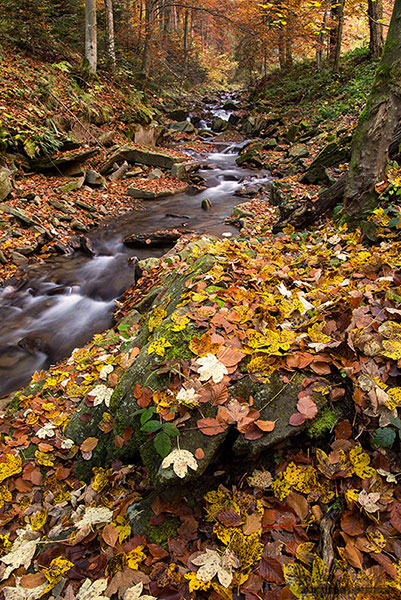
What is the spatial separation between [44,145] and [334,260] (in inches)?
371

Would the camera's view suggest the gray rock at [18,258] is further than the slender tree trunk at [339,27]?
No

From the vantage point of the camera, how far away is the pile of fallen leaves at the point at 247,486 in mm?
1416

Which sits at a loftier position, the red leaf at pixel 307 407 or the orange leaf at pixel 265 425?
the red leaf at pixel 307 407

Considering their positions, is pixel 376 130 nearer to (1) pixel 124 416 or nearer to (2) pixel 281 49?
(1) pixel 124 416

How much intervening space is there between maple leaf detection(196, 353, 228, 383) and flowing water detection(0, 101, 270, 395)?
13.2 feet

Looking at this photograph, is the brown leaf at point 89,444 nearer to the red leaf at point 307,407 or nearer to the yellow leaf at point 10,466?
the yellow leaf at point 10,466

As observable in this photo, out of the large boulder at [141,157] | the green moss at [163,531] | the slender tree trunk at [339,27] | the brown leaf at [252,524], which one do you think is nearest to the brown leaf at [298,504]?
the brown leaf at [252,524]

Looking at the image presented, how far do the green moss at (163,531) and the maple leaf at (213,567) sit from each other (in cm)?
22

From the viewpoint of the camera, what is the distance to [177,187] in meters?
12.4

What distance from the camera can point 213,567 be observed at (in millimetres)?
1454

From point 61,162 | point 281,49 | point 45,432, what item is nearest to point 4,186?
point 61,162

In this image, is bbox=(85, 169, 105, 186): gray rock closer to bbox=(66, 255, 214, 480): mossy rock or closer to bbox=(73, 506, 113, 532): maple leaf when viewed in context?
bbox=(66, 255, 214, 480): mossy rock

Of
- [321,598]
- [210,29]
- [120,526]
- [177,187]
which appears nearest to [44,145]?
[177,187]

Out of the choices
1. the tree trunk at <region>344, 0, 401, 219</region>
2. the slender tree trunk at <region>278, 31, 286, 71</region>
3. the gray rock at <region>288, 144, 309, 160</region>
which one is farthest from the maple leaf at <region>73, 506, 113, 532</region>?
the slender tree trunk at <region>278, 31, 286, 71</region>
